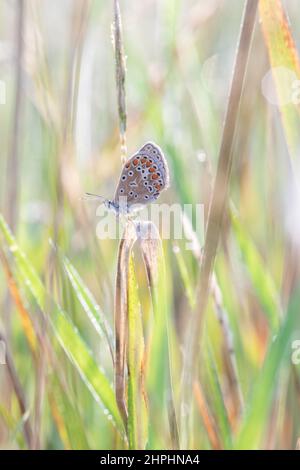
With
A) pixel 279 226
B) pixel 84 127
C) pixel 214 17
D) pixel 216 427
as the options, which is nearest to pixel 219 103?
pixel 214 17

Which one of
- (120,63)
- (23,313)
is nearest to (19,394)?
(23,313)

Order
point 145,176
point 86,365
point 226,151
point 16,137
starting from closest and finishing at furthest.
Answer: point 226,151 → point 86,365 → point 145,176 → point 16,137

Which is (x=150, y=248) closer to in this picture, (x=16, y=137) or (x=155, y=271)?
(x=155, y=271)

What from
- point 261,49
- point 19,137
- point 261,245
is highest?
point 261,49

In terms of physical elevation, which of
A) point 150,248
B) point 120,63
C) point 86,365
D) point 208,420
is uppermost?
point 120,63

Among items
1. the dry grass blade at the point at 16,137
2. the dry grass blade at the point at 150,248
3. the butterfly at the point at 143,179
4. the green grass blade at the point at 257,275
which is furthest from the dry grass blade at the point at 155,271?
the dry grass blade at the point at 16,137
